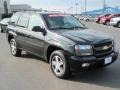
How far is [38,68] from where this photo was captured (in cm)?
791

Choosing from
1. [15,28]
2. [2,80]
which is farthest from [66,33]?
[15,28]

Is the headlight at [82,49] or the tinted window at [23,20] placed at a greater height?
the tinted window at [23,20]

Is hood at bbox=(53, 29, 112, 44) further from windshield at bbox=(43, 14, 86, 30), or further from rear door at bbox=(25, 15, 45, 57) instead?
rear door at bbox=(25, 15, 45, 57)

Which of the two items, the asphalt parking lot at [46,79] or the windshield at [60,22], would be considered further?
the windshield at [60,22]

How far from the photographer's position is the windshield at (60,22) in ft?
25.0

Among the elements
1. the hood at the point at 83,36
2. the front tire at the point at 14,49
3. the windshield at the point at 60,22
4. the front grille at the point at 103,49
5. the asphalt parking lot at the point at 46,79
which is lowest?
the asphalt parking lot at the point at 46,79

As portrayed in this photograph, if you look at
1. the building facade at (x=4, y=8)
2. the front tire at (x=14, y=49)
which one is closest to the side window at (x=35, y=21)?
the front tire at (x=14, y=49)

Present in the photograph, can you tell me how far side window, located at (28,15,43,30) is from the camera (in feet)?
25.6

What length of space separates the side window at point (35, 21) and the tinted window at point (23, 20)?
267 millimetres

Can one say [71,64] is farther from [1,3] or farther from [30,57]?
[1,3]

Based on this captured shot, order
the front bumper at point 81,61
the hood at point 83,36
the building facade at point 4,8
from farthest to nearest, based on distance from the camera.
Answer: the building facade at point 4,8 → the hood at point 83,36 → the front bumper at point 81,61

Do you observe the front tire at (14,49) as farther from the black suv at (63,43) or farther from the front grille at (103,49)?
the front grille at (103,49)

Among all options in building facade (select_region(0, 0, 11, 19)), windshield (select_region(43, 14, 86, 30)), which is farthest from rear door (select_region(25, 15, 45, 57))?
building facade (select_region(0, 0, 11, 19))

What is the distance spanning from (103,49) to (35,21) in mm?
2475
